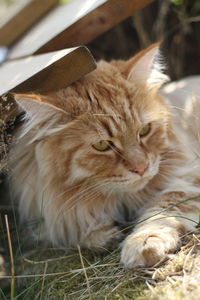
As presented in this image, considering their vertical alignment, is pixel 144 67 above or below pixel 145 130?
above

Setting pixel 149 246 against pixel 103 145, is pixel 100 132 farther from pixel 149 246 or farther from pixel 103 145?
pixel 149 246

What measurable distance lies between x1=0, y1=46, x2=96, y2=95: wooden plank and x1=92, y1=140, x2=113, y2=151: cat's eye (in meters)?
0.30

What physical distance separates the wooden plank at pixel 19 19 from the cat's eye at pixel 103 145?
3.75ft

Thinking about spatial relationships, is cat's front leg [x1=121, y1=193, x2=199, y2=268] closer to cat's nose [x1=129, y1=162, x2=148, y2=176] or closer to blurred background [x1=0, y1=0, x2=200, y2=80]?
cat's nose [x1=129, y1=162, x2=148, y2=176]

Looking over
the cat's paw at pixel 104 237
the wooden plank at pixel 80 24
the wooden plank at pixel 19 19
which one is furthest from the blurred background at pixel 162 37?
the cat's paw at pixel 104 237

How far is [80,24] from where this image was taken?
7.52 ft

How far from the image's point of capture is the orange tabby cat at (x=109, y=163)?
6.14 ft

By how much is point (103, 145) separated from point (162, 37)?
1.85m

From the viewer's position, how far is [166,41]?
369cm

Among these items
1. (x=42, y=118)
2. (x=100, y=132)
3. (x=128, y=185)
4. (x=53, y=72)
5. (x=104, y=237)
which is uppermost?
(x=53, y=72)

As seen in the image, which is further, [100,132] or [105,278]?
[100,132]

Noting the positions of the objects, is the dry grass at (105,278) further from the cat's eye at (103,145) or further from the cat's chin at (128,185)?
the cat's eye at (103,145)

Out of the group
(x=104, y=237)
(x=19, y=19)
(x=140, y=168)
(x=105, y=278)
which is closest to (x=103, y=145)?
(x=140, y=168)

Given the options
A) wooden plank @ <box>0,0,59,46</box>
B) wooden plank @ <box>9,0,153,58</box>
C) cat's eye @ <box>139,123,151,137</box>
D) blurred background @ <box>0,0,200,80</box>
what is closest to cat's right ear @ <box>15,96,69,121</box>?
cat's eye @ <box>139,123,151,137</box>
